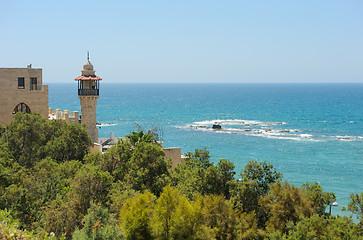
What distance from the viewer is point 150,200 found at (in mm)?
16688

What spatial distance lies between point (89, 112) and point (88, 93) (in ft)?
4.90

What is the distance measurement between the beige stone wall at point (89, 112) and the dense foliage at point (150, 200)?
23.3ft

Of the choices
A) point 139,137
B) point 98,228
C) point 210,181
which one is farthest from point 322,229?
point 139,137

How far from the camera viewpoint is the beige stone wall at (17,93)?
1223 inches

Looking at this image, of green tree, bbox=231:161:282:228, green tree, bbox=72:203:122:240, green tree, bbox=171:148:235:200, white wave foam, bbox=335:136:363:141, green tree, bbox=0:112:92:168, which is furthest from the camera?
white wave foam, bbox=335:136:363:141

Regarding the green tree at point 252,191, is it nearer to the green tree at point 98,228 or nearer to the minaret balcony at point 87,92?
the green tree at point 98,228

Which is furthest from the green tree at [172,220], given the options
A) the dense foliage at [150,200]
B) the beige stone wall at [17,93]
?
the beige stone wall at [17,93]

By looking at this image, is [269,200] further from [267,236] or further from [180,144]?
[180,144]

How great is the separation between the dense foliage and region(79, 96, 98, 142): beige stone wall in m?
7.10

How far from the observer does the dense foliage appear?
15.2 metres

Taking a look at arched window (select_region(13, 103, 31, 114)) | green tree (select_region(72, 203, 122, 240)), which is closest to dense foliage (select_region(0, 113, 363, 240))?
green tree (select_region(72, 203, 122, 240))

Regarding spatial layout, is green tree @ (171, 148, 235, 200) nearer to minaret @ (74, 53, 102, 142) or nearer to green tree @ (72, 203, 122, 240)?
green tree @ (72, 203, 122, 240)

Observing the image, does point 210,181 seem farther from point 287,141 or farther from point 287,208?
point 287,141

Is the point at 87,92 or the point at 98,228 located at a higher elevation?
the point at 87,92
